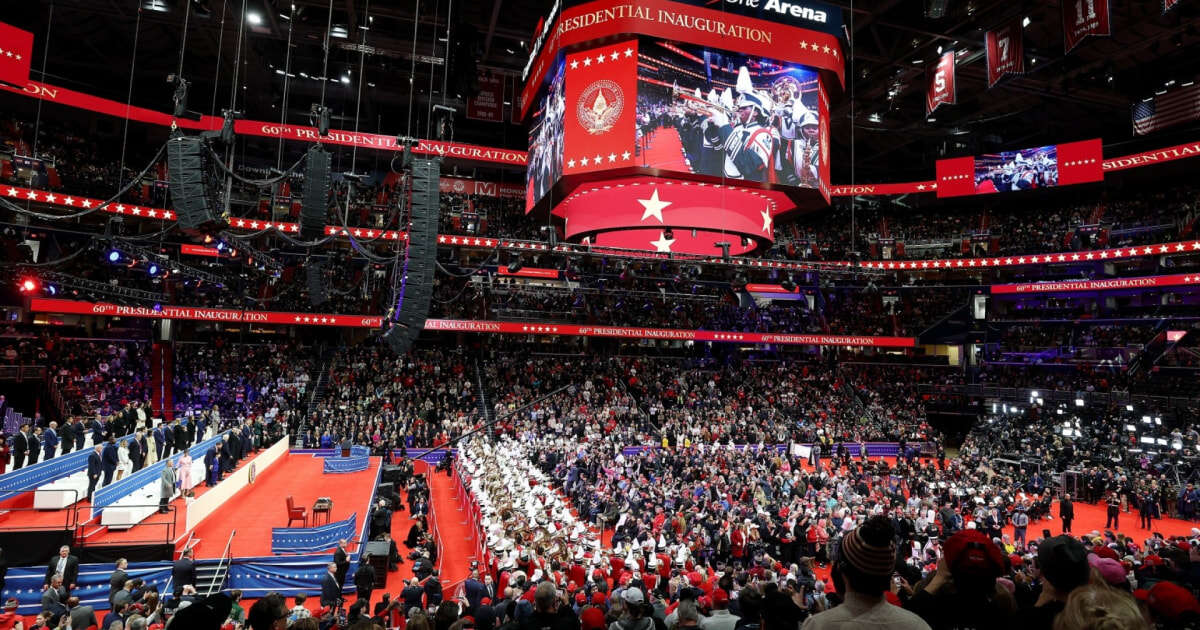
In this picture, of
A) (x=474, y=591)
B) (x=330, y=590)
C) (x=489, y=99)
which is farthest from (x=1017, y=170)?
(x=330, y=590)

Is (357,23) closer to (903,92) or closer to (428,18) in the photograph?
(428,18)

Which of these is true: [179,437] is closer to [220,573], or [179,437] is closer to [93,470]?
[93,470]

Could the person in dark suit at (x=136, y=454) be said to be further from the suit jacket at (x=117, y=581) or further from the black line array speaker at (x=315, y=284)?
the suit jacket at (x=117, y=581)

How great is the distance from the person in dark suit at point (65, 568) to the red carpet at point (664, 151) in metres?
11.1

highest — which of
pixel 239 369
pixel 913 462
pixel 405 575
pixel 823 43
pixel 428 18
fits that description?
pixel 428 18

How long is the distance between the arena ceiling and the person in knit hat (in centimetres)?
1496

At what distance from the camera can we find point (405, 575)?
12852 mm

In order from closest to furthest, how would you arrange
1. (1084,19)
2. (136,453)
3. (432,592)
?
(432,592)
(1084,19)
(136,453)

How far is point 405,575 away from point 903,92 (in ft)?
81.6

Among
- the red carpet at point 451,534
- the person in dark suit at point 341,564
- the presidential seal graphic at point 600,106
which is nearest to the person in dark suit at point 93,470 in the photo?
the person in dark suit at point 341,564

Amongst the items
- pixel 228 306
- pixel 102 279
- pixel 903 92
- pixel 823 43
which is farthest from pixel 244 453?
pixel 903 92

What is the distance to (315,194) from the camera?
27.3 feet

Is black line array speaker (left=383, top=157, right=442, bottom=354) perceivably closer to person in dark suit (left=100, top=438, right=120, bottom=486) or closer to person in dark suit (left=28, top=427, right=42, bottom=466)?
person in dark suit (left=100, top=438, right=120, bottom=486)

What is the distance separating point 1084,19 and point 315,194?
50.8 ft
